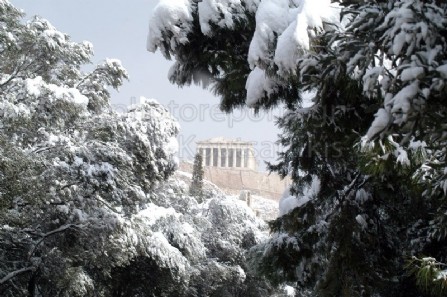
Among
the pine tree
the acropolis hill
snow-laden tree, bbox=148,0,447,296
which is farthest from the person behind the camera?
the acropolis hill

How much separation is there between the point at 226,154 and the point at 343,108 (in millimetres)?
112515

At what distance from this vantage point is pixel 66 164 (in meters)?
7.91

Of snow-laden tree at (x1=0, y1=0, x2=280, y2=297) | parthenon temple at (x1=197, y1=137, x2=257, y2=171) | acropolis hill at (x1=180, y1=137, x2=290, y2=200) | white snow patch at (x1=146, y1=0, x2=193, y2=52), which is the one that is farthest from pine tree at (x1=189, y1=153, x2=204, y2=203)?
parthenon temple at (x1=197, y1=137, x2=257, y2=171)

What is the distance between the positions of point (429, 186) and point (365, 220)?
1.97 m

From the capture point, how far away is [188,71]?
434 cm

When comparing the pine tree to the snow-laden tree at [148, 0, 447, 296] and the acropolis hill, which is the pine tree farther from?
the acropolis hill

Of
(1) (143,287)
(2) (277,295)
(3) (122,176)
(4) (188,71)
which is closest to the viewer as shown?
(4) (188,71)

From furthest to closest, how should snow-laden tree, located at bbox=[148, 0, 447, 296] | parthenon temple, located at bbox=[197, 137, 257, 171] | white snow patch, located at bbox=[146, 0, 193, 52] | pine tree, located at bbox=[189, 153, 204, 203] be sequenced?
parthenon temple, located at bbox=[197, 137, 257, 171]
pine tree, located at bbox=[189, 153, 204, 203]
white snow patch, located at bbox=[146, 0, 193, 52]
snow-laden tree, located at bbox=[148, 0, 447, 296]

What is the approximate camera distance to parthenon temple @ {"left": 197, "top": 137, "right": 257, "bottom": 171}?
11338 cm

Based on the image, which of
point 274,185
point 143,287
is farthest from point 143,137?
point 274,185

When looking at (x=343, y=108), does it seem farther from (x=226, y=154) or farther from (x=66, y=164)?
(x=226, y=154)

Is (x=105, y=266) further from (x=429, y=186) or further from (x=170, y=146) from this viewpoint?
(x=429, y=186)

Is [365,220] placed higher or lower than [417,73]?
lower

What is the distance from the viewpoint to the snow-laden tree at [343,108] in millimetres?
1888
